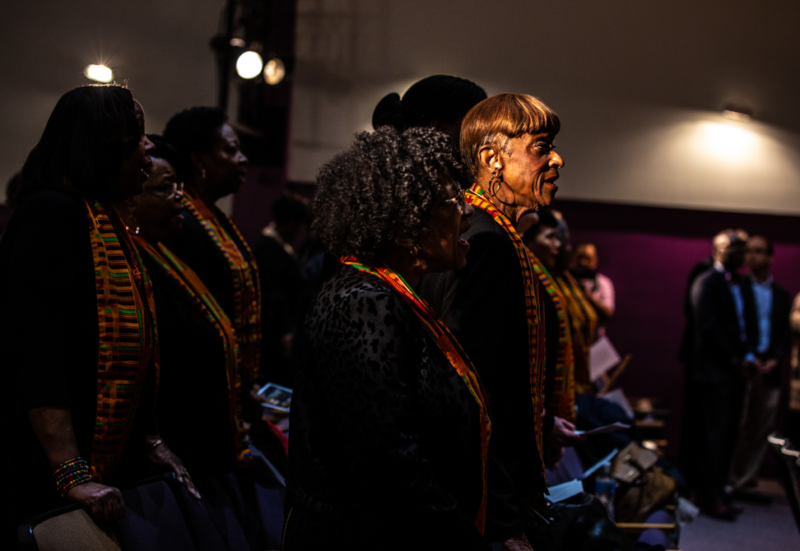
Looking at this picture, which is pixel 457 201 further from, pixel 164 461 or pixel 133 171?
pixel 164 461

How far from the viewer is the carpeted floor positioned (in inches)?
148

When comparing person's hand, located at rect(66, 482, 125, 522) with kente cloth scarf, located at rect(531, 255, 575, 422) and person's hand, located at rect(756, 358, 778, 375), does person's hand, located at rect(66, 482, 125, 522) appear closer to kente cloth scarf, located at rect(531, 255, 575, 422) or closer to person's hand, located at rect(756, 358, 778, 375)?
kente cloth scarf, located at rect(531, 255, 575, 422)

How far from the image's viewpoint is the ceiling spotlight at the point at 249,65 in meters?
4.46

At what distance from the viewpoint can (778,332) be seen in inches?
202

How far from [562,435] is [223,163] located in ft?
4.61

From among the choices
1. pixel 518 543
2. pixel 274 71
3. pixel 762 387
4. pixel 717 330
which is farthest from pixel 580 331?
pixel 274 71

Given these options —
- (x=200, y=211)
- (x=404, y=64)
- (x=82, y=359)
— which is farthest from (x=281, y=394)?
(x=404, y=64)

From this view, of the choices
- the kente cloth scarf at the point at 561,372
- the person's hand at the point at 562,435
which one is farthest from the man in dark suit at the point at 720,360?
the person's hand at the point at 562,435

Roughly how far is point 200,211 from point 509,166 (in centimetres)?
112

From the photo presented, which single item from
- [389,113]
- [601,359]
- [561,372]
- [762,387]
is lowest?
[762,387]

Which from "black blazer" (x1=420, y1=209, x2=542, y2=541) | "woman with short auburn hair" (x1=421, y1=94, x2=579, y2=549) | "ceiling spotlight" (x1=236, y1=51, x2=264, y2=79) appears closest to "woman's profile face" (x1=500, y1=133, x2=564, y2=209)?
"woman with short auburn hair" (x1=421, y1=94, x2=579, y2=549)

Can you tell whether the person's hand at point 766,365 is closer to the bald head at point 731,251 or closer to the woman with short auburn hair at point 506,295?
the bald head at point 731,251

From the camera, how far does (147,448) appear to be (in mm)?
1662

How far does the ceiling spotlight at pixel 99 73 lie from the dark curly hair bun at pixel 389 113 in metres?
0.77
